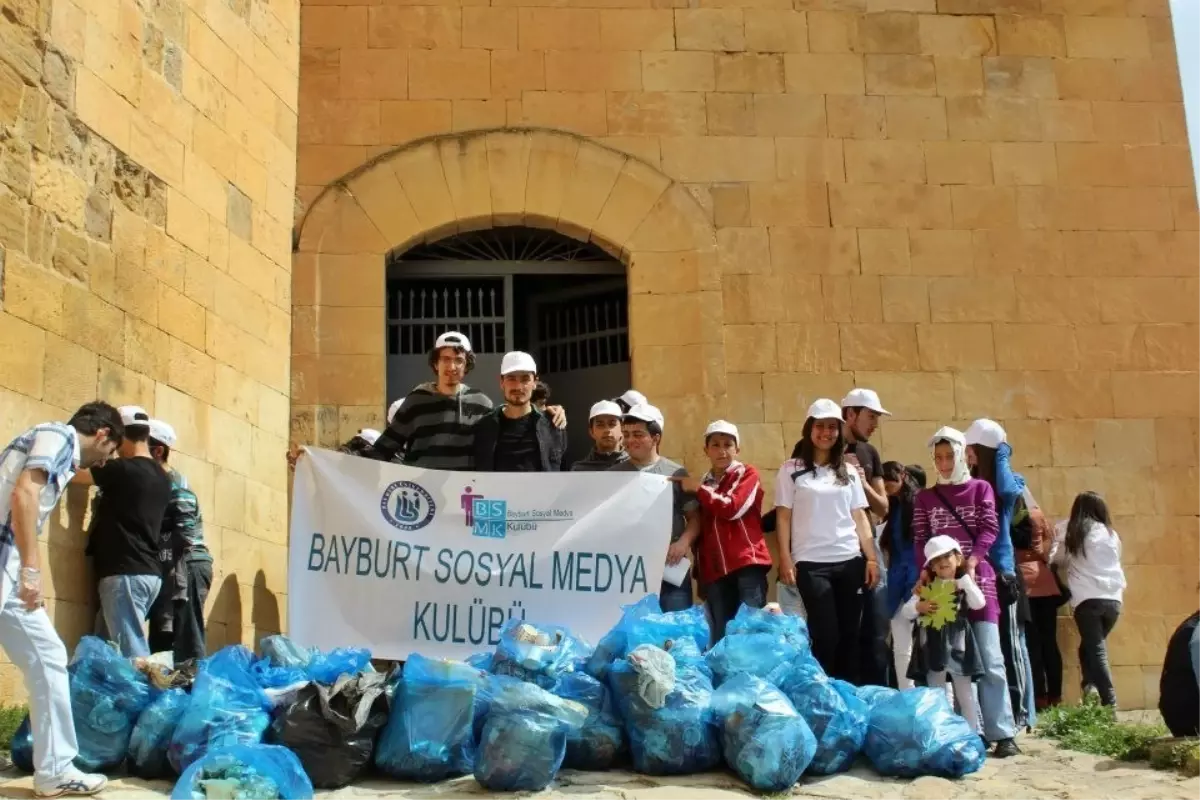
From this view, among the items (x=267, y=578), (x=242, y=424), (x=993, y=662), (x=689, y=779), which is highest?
(x=242, y=424)

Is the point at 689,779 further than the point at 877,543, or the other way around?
the point at 877,543

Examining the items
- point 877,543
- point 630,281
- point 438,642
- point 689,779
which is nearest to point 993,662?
point 877,543

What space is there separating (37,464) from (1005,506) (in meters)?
5.05

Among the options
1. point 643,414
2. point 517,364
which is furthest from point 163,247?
point 643,414

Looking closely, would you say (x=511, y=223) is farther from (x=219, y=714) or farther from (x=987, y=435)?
(x=219, y=714)

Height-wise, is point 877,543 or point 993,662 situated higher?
point 877,543

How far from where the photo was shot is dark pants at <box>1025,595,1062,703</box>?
8812 millimetres

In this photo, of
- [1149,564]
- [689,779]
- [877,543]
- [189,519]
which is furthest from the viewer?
[1149,564]

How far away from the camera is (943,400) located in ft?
31.4

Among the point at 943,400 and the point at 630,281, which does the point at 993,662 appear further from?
the point at 630,281

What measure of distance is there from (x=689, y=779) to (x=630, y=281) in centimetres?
449

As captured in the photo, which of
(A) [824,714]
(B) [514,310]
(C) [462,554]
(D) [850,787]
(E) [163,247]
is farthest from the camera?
(B) [514,310]

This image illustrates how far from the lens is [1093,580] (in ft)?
27.7

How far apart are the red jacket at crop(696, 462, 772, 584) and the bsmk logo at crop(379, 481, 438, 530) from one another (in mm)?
1440
